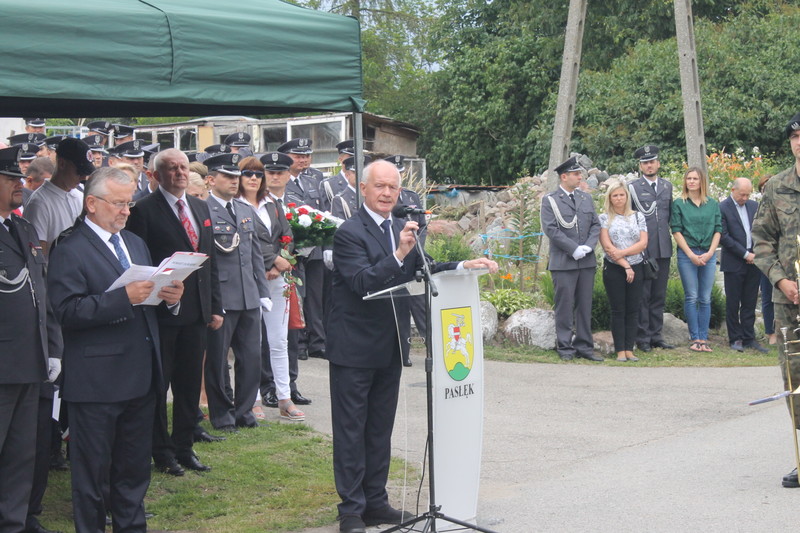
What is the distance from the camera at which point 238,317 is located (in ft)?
27.1

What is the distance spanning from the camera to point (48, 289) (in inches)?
207

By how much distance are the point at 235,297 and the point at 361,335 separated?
2.58m

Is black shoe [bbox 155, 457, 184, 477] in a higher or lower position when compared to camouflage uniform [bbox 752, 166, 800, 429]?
lower

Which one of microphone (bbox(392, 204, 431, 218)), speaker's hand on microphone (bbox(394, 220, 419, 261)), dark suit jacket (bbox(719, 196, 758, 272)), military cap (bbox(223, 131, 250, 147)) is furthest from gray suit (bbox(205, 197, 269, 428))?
dark suit jacket (bbox(719, 196, 758, 272))

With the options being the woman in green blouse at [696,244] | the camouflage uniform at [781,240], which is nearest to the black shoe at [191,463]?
the camouflage uniform at [781,240]

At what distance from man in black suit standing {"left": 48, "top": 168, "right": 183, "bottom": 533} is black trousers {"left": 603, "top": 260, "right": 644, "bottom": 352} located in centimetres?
755

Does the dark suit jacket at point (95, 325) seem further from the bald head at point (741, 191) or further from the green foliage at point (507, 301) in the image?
the bald head at point (741, 191)

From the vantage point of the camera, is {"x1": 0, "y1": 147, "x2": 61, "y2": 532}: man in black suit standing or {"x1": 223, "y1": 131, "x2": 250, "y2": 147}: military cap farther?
{"x1": 223, "y1": 131, "x2": 250, "y2": 147}: military cap

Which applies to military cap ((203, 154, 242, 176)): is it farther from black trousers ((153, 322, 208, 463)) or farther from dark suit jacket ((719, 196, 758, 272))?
dark suit jacket ((719, 196, 758, 272))

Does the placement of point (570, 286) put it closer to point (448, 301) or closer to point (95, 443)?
point (448, 301)

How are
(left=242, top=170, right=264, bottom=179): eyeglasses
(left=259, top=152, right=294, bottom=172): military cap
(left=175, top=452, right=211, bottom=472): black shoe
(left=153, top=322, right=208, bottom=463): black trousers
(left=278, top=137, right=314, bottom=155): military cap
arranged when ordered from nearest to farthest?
(left=153, top=322, right=208, bottom=463): black trousers < (left=175, top=452, right=211, bottom=472): black shoe < (left=242, top=170, right=264, bottom=179): eyeglasses < (left=259, top=152, right=294, bottom=172): military cap < (left=278, top=137, right=314, bottom=155): military cap

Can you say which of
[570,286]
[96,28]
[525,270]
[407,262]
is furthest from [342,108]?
[525,270]

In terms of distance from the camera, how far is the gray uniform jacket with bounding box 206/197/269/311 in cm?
806

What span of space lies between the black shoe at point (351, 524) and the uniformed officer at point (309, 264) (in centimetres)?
499
